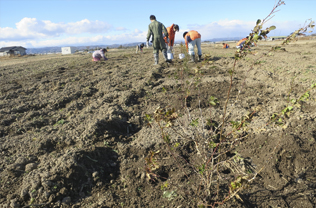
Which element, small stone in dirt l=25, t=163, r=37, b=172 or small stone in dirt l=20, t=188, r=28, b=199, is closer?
small stone in dirt l=20, t=188, r=28, b=199

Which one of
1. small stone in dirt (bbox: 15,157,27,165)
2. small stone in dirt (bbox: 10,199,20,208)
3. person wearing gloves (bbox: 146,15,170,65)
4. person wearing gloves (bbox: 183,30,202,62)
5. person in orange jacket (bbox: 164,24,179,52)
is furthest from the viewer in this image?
person in orange jacket (bbox: 164,24,179,52)

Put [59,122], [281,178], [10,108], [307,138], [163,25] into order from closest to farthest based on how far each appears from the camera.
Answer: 1. [281,178]
2. [307,138]
3. [59,122]
4. [10,108]
5. [163,25]

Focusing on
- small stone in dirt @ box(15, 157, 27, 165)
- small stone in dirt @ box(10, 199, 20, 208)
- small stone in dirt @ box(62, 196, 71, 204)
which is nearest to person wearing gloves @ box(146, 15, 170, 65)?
small stone in dirt @ box(15, 157, 27, 165)

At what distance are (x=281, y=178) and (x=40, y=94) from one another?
5.50 meters

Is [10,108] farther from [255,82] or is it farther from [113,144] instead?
[255,82]

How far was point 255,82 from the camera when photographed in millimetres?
4805

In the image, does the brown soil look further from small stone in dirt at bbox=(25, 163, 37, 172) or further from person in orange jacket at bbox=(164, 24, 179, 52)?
person in orange jacket at bbox=(164, 24, 179, 52)

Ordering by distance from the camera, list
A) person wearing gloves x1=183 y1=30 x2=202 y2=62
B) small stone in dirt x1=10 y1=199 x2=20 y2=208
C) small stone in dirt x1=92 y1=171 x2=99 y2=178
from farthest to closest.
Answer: person wearing gloves x1=183 y1=30 x2=202 y2=62 < small stone in dirt x1=92 y1=171 x2=99 y2=178 < small stone in dirt x1=10 y1=199 x2=20 y2=208

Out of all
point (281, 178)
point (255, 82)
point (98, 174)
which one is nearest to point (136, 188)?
point (98, 174)

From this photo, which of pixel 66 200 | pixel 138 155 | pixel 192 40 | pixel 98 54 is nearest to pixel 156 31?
pixel 192 40

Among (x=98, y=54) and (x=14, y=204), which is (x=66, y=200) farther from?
(x=98, y=54)

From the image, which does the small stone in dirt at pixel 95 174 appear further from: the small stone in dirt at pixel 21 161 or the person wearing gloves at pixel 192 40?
the person wearing gloves at pixel 192 40

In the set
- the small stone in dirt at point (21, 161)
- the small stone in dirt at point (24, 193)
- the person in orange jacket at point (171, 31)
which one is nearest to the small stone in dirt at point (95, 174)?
the small stone in dirt at point (24, 193)

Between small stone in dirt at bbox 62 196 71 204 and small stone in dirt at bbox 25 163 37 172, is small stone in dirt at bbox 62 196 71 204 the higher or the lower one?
the lower one
